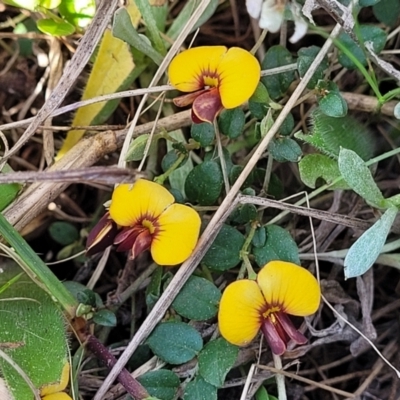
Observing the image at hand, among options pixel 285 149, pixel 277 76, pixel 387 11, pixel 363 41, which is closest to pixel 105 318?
pixel 285 149

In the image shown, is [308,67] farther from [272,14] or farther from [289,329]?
[289,329]

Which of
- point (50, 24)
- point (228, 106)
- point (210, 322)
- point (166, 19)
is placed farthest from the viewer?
point (166, 19)

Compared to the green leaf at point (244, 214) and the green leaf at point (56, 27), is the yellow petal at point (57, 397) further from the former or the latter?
the green leaf at point (56, 27)

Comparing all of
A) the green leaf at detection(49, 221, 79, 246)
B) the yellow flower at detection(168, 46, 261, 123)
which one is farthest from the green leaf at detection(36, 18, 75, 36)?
the green leaf at detection(49, 221, 79, 246)

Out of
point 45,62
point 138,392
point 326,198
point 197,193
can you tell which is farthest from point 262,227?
point 45,62

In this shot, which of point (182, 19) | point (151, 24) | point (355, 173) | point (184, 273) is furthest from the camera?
point (182, 19)

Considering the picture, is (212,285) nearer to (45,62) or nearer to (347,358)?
(347,358)
